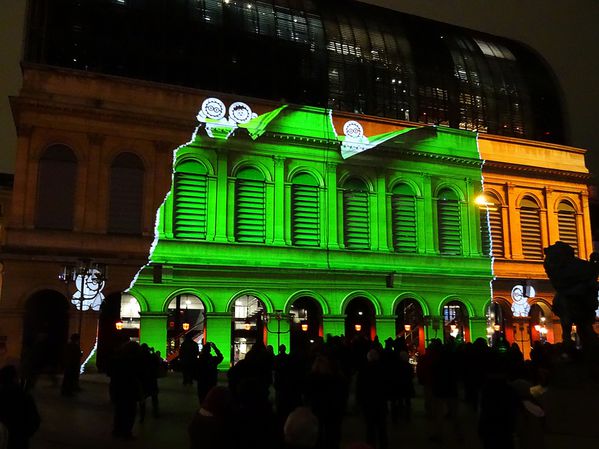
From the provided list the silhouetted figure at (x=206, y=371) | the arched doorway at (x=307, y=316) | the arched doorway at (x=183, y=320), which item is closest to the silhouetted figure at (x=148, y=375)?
the silhouetted figure at (x=206, y=371)

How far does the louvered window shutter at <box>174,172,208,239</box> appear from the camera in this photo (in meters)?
29.4

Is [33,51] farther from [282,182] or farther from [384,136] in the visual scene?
[384,136]

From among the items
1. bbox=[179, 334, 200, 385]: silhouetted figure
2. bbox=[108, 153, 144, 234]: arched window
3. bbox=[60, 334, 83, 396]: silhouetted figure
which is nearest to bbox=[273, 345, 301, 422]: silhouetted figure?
bbox=[179, 334, 200, 385]: silhouetted figure

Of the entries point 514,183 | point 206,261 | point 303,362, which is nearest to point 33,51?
point 206,261

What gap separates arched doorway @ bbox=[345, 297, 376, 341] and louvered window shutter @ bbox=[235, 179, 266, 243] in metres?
6.52

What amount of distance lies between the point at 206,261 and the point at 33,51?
1232 centimetres

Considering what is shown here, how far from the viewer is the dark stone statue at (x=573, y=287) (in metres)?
14.8

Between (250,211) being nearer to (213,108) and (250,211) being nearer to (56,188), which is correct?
(213,108)

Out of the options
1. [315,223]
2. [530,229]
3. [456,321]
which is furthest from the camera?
[530,229]

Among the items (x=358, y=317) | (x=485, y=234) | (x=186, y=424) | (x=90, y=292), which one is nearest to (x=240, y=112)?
(x=90, y=292)

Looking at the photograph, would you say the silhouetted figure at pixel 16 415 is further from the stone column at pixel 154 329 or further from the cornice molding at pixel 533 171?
the cornice molding at pixel 533 171

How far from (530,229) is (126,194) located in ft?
76.9

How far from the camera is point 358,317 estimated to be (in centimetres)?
3353

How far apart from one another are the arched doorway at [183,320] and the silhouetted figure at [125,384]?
1631 centimetres
